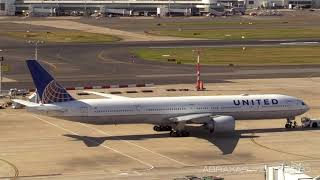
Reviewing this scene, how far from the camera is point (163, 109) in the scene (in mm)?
80188

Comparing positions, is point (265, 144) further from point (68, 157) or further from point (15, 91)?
point (15, 91)

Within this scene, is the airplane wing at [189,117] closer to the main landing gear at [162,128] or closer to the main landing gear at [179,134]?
the main landing gear at [179,134]

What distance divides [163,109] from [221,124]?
6004 millimetres

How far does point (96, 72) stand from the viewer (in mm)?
137625

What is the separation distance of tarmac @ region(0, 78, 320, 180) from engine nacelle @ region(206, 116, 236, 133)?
0.85 metres

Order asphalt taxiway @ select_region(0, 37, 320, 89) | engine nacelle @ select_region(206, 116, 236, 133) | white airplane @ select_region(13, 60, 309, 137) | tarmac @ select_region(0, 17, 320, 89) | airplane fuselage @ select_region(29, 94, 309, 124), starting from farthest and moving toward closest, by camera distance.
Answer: asphalt taxiway @ select_region(0, 37, 320, 89) → tarmac @ select_region(0, 17, 320, 89) → engine nacelle @ select_region(206, 116, 236, 133) → airplane fuselage @ select_region(29, 94, 309, 124) → white airplane @ select_region(13, 60, 309, 137)

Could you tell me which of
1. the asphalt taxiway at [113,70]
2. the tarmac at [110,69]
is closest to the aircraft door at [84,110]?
the tarmac at [110,69]

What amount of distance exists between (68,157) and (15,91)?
138 feet

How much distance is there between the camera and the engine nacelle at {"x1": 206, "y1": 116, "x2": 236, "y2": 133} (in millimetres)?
79062

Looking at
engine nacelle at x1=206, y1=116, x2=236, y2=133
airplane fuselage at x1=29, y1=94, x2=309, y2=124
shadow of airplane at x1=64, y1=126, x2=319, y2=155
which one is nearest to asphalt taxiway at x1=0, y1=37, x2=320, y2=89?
shadow of airplane at x1=64, y1=126, x2=319, y2=155

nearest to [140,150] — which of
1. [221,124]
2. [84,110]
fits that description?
[84,110]

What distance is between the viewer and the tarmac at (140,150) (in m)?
63.9

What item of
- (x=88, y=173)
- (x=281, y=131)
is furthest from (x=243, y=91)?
(x=88, y=173)

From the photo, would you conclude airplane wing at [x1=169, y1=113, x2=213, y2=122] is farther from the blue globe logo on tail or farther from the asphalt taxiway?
the asphalt taxiway
